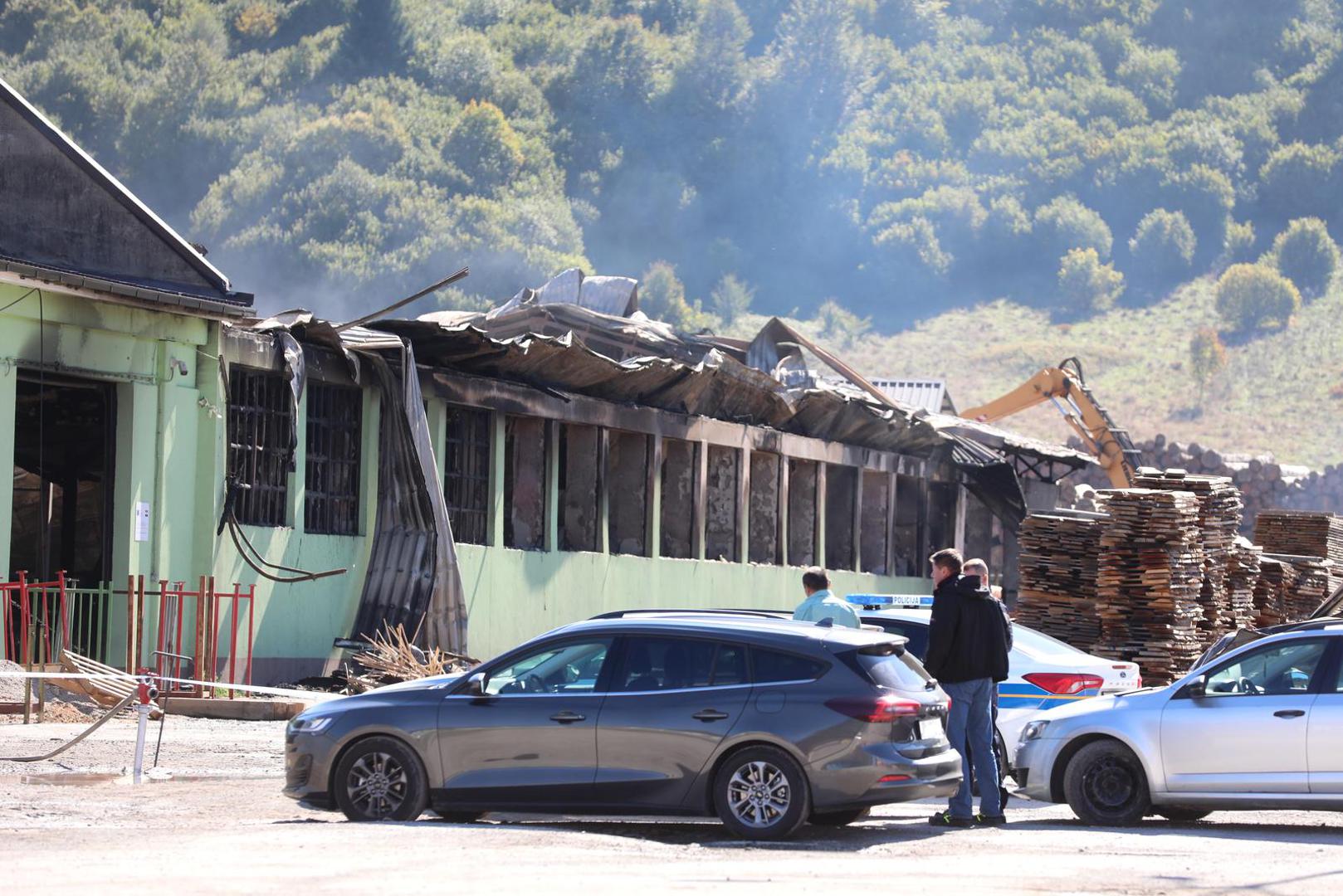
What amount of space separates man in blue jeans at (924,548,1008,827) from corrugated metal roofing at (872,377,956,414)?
1430 inches

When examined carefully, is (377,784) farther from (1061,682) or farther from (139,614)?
(139,614)

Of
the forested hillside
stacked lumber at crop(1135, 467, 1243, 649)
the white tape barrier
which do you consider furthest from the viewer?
the forested hillside

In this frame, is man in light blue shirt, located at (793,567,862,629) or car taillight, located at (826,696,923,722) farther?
man in light blue shirt, located at (793,567,862,629)

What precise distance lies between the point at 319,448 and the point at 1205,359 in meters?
92.6

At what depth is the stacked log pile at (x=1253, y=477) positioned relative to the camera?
174ft

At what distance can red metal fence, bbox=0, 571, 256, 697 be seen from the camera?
1834 centimetres

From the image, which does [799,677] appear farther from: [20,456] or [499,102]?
[499,102]

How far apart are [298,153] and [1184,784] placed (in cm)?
10105

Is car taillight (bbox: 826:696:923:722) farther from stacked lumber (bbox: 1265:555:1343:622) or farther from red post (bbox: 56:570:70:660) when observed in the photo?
stacked lumber (bbox: 1265:555:1343:622)

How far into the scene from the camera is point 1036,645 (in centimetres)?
1584

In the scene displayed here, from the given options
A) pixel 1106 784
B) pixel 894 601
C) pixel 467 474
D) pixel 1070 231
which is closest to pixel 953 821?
pixel 1106 784

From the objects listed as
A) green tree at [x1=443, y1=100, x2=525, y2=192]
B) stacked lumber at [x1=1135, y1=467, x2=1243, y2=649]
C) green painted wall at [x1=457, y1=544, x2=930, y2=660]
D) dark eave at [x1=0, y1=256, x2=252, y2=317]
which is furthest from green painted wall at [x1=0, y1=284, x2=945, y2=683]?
green tree at [x1=443, y1=100, x2=525, y2=192]

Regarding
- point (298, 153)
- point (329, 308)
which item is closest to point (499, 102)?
point (298, 153)

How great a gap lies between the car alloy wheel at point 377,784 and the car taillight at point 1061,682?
5393mm
